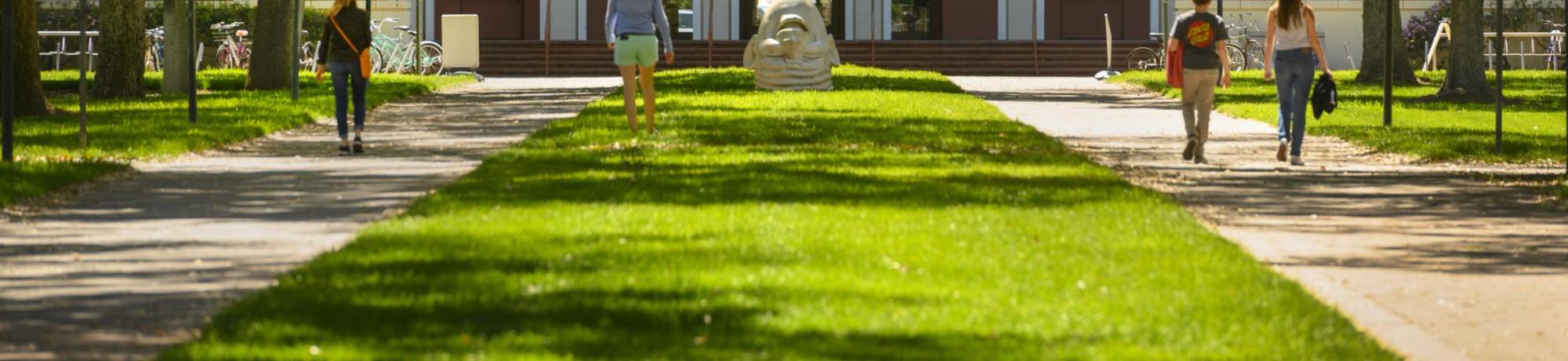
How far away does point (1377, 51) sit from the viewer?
3522cm

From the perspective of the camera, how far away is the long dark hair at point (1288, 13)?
17.9 meters

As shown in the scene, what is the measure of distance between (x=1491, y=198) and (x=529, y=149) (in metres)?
7.07

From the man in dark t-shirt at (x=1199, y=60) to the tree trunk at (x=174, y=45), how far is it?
15.5 m

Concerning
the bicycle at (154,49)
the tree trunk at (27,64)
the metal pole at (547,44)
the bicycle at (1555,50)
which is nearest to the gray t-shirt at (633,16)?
the tree trunk at (27,64)

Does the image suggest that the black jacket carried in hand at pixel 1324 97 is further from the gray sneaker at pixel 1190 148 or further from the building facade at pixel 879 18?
the building facade at pixel 879 18

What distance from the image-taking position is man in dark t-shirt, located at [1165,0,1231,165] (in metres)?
18.0

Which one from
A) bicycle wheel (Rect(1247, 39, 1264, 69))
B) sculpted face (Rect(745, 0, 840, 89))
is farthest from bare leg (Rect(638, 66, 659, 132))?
bicycle wheel (Rect(1247, 39, 1264, 69))

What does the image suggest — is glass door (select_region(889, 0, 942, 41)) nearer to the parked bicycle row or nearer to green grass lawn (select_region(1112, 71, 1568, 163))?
the parked bicycle row

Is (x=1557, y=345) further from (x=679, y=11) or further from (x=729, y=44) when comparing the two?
(x=679, y=11)

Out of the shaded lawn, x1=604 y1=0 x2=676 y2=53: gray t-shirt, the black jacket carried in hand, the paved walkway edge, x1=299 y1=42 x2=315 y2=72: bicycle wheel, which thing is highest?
x1=604 y1=0 x2=676 y2=53: gray t-shirt

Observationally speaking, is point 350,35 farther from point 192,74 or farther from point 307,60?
point 307,60

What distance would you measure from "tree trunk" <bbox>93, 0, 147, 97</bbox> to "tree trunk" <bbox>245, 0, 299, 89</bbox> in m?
2.57

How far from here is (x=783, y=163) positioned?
1617 centimetres

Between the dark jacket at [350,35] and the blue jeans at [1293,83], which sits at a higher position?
the dark jacket at [350,35]
